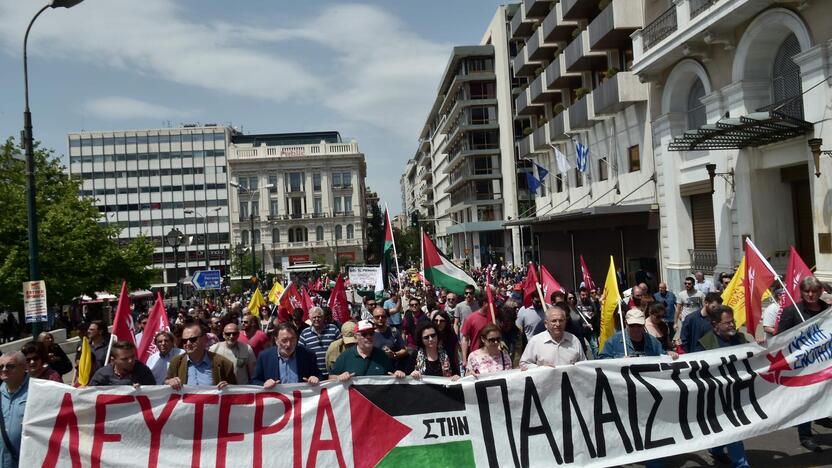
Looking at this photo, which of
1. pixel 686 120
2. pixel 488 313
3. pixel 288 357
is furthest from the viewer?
pixel 686 120

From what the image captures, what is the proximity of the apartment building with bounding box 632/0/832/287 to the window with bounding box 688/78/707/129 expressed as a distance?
0.12 ft

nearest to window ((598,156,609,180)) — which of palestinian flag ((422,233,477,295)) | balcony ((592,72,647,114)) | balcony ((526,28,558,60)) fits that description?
balcony ((592,72,647,114))

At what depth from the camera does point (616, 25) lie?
76.6 feet

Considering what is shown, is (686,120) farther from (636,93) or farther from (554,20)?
(554,20)

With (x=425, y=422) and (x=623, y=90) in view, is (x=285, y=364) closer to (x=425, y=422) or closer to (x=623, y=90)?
A: (x=425, y=422)

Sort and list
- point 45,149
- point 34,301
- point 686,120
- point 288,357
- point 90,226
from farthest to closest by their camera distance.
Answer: point 45,149 < point 90,226 < point 686,120 < point 34,301 < point 288,357

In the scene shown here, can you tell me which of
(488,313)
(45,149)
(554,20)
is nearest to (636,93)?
(554,20)

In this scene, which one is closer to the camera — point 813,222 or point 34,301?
point 34,301

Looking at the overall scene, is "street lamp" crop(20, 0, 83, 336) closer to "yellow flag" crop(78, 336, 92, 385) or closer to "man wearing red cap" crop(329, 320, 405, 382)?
"yellow flag" crop(78, 336, 92, 385)

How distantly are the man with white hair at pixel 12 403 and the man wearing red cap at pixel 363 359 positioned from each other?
249 cm

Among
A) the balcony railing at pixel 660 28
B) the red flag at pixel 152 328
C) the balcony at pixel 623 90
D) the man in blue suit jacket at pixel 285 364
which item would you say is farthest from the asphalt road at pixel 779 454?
the balcony at pixel 623 90

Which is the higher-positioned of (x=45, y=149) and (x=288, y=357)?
(x=45, y=149)

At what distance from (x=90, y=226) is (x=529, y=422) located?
1079 inches

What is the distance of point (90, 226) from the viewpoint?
2922 centimetres
